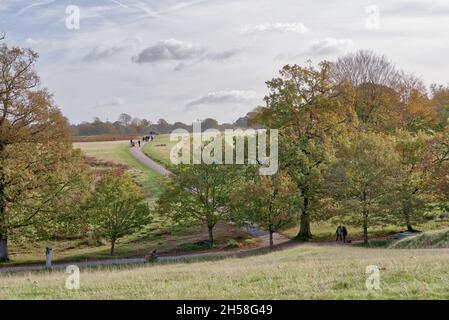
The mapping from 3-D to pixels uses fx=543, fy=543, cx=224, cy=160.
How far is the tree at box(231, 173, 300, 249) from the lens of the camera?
37.4 meters

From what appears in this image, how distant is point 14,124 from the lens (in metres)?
36.7

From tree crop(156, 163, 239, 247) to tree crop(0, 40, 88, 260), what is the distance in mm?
6830

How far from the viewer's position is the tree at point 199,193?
1620 inches

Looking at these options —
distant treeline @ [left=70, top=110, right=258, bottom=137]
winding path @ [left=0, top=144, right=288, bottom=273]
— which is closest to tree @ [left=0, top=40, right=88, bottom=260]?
winding path @ [left=0, top=144, right=288, bottom=273]

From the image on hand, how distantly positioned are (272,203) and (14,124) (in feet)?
60.1

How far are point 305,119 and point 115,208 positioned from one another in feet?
52.0

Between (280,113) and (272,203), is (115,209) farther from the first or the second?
→ (280,113)

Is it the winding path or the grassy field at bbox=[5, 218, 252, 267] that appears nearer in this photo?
the winding path

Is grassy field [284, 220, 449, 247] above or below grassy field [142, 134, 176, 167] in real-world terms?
below

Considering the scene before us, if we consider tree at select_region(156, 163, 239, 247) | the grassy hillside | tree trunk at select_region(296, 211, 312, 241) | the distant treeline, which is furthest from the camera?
the distant treeline

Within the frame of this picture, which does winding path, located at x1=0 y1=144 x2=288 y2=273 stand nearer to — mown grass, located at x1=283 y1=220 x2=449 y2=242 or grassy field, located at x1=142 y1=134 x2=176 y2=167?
mown grass, located at x1=283 y1=220 x2=449 y2=242
